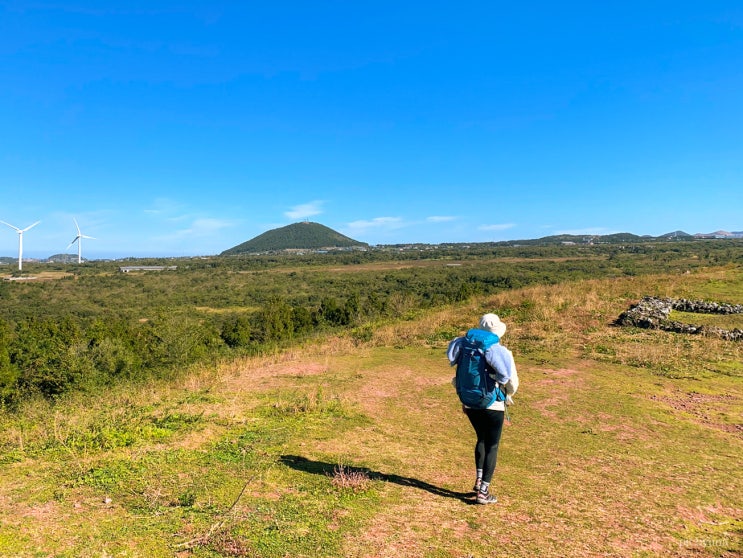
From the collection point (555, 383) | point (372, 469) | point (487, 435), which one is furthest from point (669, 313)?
point (372, 469)

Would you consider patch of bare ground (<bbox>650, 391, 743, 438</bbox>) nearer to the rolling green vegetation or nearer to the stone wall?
the stone wall

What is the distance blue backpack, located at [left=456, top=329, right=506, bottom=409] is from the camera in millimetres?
4238

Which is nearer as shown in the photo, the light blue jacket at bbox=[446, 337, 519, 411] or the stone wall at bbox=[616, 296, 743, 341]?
the light blue jacket at bbox=[446, 337, 519, 411]

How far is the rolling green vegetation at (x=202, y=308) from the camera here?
18.8m

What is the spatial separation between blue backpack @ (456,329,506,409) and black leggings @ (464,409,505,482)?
4.9 inches

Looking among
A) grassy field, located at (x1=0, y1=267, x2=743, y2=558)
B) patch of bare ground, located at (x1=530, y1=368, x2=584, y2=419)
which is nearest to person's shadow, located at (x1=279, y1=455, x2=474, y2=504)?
grassy field, located at (x1=0, y1=267, x2=743, y2=558)

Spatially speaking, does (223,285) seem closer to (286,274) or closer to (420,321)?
(286,274)

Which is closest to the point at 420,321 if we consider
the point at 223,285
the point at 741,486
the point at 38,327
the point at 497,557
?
the point at 741,486

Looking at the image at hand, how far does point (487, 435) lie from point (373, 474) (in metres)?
1.57

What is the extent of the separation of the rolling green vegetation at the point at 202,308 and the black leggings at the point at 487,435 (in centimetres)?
1045

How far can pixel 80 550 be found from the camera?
3.34 meters

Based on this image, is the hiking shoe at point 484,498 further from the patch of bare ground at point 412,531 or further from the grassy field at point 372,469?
the patch of bare ground at point 412,531

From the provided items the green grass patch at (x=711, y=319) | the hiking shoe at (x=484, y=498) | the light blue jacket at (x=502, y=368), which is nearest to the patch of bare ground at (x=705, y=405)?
the hiking shoe at (x=484, y=498)

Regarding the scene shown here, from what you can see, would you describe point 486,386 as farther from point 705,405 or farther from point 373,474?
point 705,405
